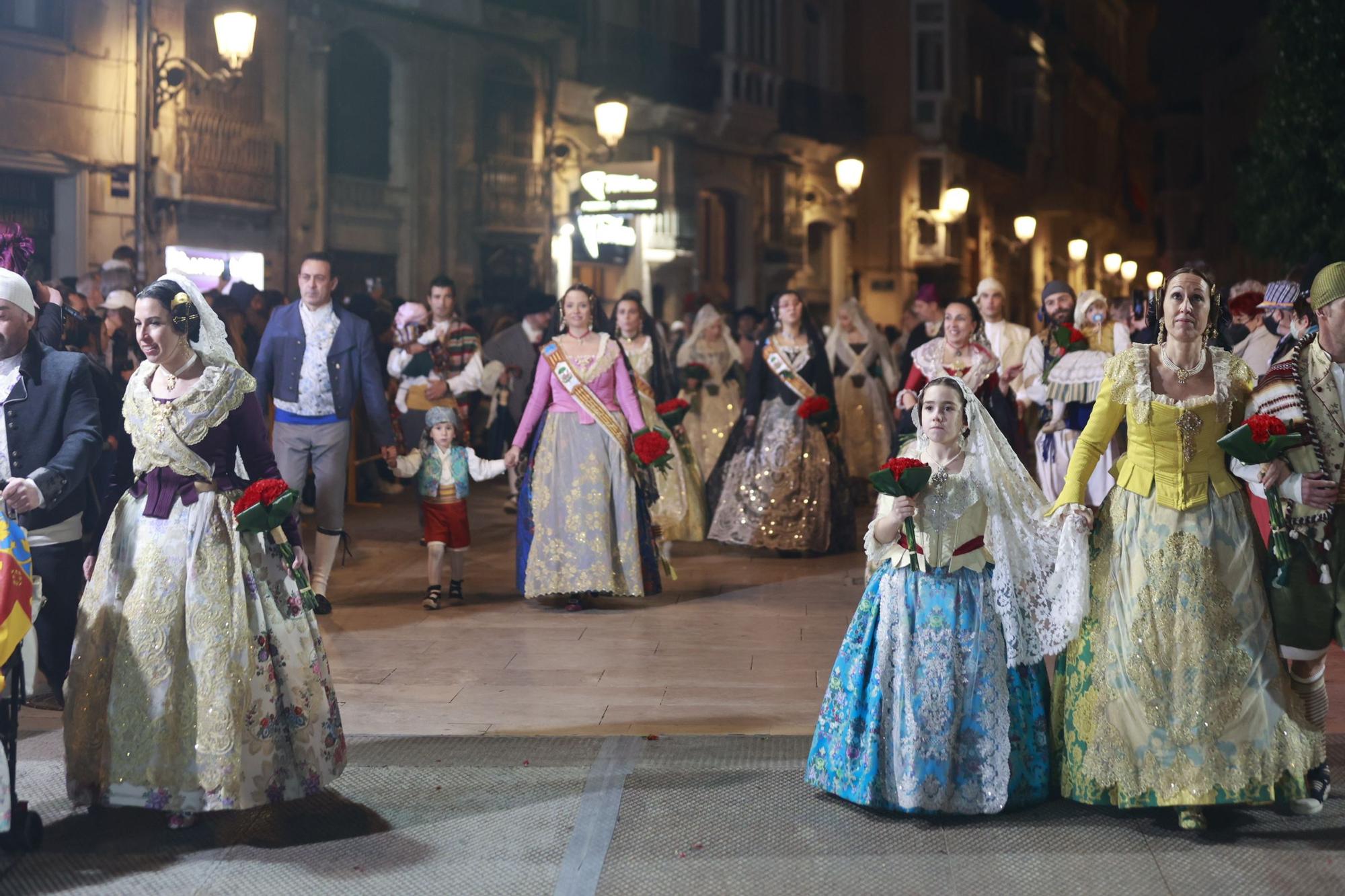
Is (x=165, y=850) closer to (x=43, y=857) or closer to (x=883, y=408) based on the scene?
(x=43, y=857)

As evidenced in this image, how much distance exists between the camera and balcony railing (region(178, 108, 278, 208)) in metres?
16.3

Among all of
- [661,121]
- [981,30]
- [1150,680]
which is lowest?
[1150,680]

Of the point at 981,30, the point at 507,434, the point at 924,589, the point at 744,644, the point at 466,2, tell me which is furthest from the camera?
the point at 981,30

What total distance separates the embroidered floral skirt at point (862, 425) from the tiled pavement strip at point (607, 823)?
733 cm

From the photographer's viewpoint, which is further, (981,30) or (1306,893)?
→ (981,30)

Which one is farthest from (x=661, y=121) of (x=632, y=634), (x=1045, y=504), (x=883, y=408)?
(x=1045, y=504)

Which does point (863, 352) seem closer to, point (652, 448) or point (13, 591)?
point (652, 448)

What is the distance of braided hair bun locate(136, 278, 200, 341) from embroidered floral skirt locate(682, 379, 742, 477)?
8.52 meters

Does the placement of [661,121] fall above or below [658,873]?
above

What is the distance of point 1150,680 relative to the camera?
5.09 meters

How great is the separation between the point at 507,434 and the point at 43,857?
32.1 feet

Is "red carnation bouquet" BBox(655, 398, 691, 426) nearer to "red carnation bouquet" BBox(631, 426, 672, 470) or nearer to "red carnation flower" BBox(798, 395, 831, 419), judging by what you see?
"red carnation bouquet" BBox(631, 426, 672, 470)

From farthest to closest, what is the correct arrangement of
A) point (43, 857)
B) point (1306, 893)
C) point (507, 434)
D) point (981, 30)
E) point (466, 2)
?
point (981, 30) → point (466, 2) → point (507, 434) → point (43, 857) → point (1306, 893)

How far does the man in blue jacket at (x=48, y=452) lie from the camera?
5.54 meters
